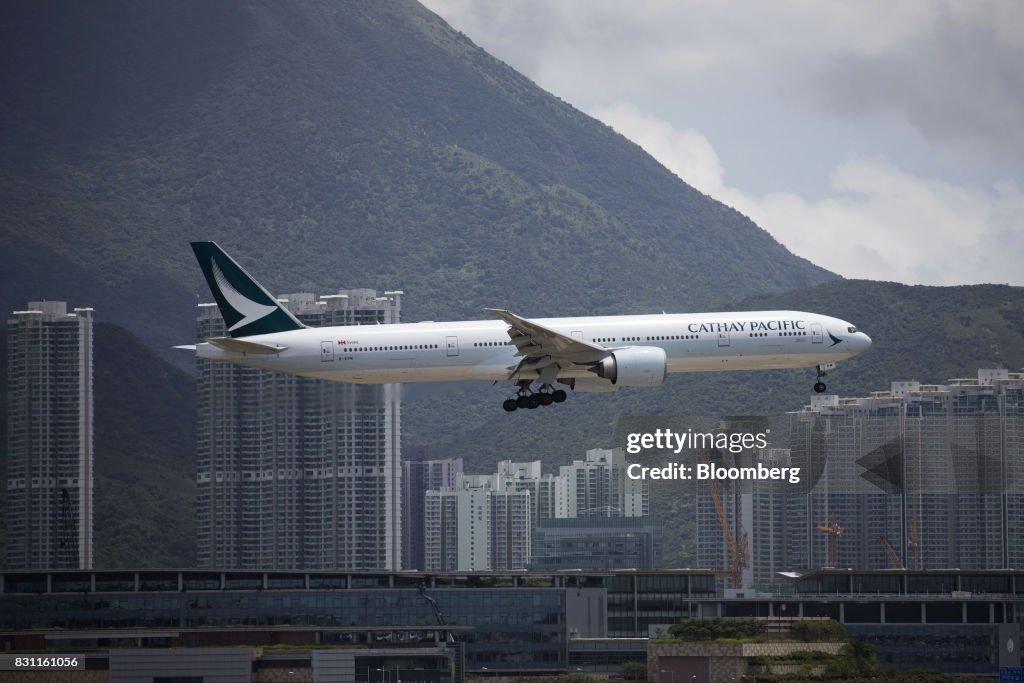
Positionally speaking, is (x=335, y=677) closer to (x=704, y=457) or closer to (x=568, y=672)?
(x=568, y=672)

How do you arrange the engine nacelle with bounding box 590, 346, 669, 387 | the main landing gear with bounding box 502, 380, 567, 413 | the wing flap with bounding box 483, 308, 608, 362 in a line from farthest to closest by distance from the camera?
1. the main landing gear with bounding box 502, 380, 567, 413
2. the engine nacelle with bounding box 590, 346, 669, 387
3. the wing flap with bounding box 483, 308, 608, 362

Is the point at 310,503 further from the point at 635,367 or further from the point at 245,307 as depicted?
the point at 635,367

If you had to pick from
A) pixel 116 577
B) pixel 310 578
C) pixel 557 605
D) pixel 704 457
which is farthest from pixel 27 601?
pixel 704 457

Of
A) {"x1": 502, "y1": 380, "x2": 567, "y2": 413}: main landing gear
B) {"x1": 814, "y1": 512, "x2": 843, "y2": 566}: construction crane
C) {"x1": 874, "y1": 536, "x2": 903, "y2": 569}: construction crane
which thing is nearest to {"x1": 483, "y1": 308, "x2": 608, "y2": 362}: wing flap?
{"x1": 502, "y1": 380, "x2": 567, "y2": 413}: main landing gear

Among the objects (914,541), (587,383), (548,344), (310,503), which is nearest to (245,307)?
(548,344)

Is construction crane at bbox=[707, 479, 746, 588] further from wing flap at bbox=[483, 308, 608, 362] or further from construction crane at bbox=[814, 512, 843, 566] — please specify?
wing flap at bbox=[483, 308, 608, 362]

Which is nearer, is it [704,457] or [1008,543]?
[704,457]
